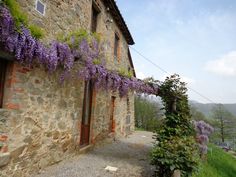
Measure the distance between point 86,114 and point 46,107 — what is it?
93.4 inches

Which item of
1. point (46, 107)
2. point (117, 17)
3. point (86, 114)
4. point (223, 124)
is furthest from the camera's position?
point (223, 124)

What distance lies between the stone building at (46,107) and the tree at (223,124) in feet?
63.4

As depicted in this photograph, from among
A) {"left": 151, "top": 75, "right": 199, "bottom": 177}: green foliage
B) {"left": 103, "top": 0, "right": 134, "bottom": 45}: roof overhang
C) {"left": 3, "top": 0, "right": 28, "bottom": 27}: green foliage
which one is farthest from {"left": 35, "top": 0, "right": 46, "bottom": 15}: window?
{"left": 103, "top": 0, "right": 134, "bottom": 45}: roof overhang

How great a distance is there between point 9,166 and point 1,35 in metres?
2.01

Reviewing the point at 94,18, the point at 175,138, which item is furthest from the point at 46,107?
the point at 94,18

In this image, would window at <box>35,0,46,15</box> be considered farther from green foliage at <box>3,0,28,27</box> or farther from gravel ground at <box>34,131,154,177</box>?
gravel ground at <box>34,131,154,177</box>

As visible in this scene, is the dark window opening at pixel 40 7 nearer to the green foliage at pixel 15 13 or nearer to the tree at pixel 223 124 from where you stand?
the green foliage at pixel 15 13

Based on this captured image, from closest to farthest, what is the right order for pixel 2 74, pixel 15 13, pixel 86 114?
pixel 15 13 → pixel 2 74 → pixel 86 114

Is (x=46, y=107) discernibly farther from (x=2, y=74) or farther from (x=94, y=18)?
(x=94, y=18)

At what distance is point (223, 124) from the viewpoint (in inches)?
901

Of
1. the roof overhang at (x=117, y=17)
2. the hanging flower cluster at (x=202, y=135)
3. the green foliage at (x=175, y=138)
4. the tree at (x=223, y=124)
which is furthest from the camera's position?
the tree at (x=223, y=124)

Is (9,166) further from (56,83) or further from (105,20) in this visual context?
(105,20)

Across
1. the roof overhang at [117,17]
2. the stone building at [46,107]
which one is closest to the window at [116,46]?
the roof overhang at [117,17]

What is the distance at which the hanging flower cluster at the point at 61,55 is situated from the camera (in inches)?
118
